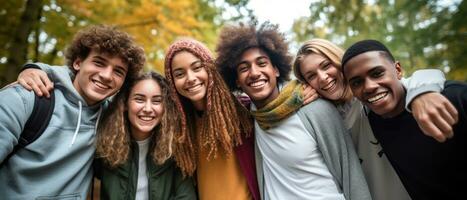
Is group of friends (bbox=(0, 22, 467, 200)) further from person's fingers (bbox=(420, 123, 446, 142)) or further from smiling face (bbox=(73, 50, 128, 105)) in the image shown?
person's fingers (bbox=(420, 123, 446, 142))

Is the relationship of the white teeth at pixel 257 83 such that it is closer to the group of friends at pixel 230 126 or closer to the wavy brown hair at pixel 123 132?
the group of friends at pixel 230 126

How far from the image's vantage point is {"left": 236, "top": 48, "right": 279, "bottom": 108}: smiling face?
295 centimetres

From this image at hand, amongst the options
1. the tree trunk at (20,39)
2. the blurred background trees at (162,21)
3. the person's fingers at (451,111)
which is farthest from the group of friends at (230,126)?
the tree trunk at (20,39)

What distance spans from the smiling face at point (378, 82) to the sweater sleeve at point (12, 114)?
2471 mm

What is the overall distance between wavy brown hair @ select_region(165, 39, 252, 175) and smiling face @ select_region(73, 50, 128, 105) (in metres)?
0.47

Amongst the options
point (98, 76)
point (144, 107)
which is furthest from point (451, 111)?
point (98, 76)

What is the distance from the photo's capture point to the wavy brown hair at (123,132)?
2.83 metres

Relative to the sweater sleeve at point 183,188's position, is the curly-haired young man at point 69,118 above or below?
above

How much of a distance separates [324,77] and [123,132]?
6.29 ft

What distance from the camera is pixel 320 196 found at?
2.55 metres

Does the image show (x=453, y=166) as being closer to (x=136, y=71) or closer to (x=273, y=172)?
(x=273, y=172)

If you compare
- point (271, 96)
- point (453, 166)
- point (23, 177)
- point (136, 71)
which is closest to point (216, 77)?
point (271, 96)

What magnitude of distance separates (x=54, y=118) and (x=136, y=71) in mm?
895

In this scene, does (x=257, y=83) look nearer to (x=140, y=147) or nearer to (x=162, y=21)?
(x=140, y=147)
